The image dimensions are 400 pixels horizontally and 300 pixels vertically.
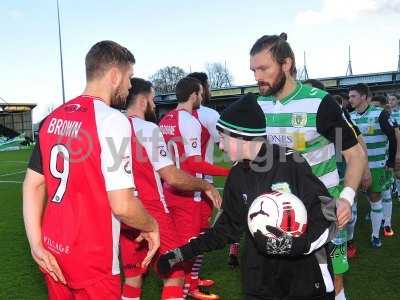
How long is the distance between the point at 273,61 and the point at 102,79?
1.26 metres

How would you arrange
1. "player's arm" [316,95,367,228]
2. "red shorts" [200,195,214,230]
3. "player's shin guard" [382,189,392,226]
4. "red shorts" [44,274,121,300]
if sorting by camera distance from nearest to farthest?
"red shorts" [44,274,121,300]
"player's arm" [316,95,367,228]
"red shorts" [200,195,214,230]
"player's shin guard" [382,189,392,226]

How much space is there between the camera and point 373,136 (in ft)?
25.9

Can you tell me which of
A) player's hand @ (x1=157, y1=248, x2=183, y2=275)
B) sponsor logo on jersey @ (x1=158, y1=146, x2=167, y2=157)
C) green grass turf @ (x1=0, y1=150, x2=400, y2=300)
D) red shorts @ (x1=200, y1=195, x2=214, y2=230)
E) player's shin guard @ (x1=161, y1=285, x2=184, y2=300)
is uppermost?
sponsor logo on jersey @ (x1=158, y1=146, x2=167, y2=157)

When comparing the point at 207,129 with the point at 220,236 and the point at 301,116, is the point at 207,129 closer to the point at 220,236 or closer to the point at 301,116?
the point at 301,116

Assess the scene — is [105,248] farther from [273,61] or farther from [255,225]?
[273,61]

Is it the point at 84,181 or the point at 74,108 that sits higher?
the point at 74,108

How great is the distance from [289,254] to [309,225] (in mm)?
214

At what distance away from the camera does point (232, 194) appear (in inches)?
117

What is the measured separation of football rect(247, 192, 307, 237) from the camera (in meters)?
2.54

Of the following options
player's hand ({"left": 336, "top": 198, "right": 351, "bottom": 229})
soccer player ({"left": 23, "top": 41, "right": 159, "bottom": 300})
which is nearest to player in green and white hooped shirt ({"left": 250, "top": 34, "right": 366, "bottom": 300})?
player's hand ({"left": 336, "top": 198, "right": 351, "bottom": 229})

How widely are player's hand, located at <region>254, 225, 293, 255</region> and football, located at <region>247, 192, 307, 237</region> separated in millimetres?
16

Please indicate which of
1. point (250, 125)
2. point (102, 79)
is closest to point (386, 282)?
point (250, 125)

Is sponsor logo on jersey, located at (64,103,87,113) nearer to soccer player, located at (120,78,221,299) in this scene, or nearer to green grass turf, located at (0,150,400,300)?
soccer player, located at (120,78,221,299)

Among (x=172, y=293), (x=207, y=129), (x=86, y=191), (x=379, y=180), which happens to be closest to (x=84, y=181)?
(x=86, y=191)
